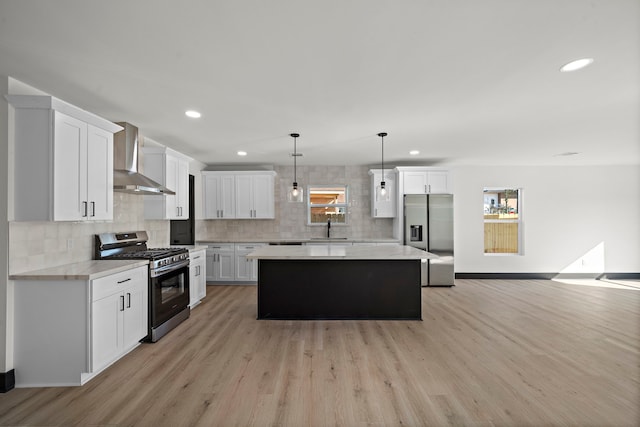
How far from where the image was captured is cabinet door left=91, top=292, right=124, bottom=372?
97.9 inches

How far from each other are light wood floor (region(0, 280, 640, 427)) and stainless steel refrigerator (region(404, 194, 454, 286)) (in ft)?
6.21

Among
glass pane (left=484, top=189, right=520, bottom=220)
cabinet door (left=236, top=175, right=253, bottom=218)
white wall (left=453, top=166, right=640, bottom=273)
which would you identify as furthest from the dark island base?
glass pane (left=484, top=189, right=520, bottom=220)

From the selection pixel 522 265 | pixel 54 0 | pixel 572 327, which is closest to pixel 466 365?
pixel 572 327

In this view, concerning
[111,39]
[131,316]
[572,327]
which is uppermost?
[111,39]

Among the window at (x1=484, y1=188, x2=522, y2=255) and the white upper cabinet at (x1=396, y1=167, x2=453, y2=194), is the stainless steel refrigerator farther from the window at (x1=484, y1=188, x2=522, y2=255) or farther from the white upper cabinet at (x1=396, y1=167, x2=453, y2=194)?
the window at (x1=484, y1=188, x2=522, y2=255)

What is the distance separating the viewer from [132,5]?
162 centimetres

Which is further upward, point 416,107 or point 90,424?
point 416,107

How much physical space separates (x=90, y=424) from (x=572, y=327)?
487cm

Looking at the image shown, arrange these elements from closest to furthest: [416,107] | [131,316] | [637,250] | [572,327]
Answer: [131,316]
[416,107]
[572,327]
[637,250]

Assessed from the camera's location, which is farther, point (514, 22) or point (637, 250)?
point (637, 250)

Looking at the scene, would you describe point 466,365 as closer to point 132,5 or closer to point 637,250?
point 132,5

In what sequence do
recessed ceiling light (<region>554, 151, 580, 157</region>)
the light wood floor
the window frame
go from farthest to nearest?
1. the window frame
2. recessed ceiling light (<region>554, 151, 580, 157</region>)
3. the light wood floor

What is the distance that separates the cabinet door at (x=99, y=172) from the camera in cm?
282

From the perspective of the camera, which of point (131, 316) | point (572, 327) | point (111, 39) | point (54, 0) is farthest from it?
point (572, 327)
